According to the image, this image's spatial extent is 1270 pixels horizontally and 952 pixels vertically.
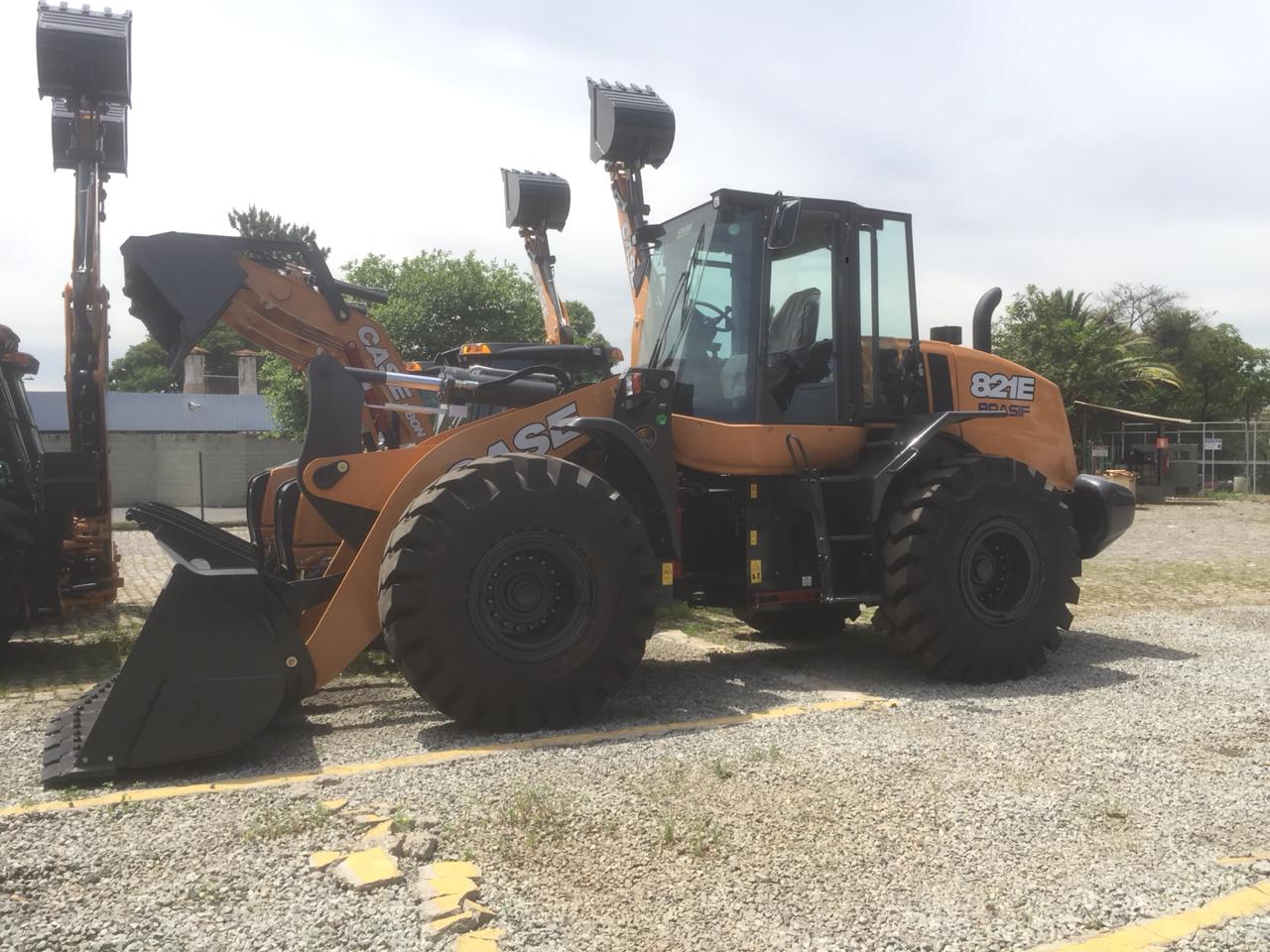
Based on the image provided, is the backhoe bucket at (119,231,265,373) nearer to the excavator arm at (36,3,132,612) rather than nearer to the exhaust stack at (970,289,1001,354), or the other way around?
the excavator arm at (36,3,132,612)

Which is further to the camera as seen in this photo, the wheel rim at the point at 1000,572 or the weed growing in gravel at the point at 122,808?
the wheel rim at the point at 1000,572

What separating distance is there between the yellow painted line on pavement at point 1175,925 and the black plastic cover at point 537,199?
12139 mm

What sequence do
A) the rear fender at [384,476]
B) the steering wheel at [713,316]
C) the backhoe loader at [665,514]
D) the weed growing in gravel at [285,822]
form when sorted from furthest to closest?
the steering wheel at [713,316], the rear fender at [384,476], the backhoe loader at [665,514], the weed growing in gravel at [285,822]

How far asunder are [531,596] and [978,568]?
3.07 meters

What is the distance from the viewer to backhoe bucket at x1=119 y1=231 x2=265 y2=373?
7.16m

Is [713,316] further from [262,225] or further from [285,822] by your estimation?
[262,225]

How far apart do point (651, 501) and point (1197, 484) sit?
97.0ft

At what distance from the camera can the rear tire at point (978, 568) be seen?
6.43 m

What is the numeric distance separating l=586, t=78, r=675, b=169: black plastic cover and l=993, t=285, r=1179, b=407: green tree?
780 inches

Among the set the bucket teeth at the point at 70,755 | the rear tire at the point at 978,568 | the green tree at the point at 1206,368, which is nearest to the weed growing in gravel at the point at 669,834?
the bucket teeth at the point at 70,755

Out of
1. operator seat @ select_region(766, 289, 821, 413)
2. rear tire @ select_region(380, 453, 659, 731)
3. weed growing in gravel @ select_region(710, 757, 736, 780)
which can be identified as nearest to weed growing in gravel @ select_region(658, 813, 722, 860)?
weed growing in gravel @ select_region(710, 757, 736, 780)

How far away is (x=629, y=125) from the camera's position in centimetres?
1261

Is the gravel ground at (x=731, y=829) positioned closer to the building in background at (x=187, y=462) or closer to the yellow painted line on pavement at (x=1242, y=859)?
the yellow painted line on pavement at (x=1242, y=859)

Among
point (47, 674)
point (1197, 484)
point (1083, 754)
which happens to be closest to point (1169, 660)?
point (1083, 754)
